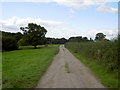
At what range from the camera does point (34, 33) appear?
206 ft

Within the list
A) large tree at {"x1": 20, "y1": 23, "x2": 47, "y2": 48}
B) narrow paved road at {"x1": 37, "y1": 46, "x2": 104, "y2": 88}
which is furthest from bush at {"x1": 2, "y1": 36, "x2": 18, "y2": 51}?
narrow paved road at {"x1": 37, "y1": 46, "x2": 104, "y2": 88}

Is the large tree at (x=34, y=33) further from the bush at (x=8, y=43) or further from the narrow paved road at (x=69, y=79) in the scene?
the narrow paved road at (x=69, y=79)

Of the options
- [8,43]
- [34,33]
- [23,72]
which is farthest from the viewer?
[34,33]

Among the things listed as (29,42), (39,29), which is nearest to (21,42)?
(29,42)

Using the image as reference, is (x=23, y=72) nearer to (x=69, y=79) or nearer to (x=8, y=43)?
(x=69, y=79)

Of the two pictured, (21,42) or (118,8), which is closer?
(118,8)

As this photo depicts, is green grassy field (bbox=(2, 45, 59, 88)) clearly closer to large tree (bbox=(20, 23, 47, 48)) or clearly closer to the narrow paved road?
the narrow paved road

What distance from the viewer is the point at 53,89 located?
6242 millimetres

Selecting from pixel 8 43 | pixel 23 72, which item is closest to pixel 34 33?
pixel 8 43

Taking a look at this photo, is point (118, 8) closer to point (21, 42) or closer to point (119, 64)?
point (119, 64)

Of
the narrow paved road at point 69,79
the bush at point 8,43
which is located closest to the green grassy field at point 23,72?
the narrow paved road at point 69,79

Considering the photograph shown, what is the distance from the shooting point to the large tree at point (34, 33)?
62.5 meters

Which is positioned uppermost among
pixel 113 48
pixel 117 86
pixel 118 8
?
pixel 118 8

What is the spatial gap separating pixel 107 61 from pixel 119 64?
152 cm
